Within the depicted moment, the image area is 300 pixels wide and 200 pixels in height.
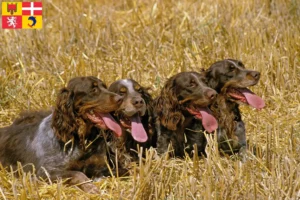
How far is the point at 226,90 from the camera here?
7.51m

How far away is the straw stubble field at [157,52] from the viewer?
761 centimetres

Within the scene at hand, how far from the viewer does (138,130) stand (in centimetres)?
713

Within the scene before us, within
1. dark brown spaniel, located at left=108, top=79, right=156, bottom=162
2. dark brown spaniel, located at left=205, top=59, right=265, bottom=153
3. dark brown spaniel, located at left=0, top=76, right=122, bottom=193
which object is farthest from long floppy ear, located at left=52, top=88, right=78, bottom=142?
dark brown spaniel, located at left=205, top=59, right=265, bottom=153

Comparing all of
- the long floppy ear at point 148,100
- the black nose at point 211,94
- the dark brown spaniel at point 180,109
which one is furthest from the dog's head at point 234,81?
the long floppy ear at point 148,100

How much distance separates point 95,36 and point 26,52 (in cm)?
96

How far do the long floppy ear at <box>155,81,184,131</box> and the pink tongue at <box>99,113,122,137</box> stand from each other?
69cm

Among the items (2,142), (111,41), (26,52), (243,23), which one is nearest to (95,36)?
(111,41)

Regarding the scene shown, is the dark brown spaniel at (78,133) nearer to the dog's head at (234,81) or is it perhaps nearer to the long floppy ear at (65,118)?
the long floppy ear at (65,118)

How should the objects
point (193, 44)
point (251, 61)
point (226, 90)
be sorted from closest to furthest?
1. point (226, 90)
2. point (251, 61)
3. point (193, 44)

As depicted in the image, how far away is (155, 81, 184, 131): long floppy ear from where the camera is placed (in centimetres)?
737

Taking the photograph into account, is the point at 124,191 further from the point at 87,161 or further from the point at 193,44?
the point at 193,44

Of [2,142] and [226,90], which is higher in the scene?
[226,90]

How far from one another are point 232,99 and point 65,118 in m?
1.65

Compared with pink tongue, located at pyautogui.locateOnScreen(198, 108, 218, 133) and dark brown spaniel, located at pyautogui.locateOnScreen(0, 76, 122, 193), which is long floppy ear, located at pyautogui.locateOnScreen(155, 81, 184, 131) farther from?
dark brown spaniel, located at pyautogui.locateOnScreen(0, 76, 122, 193)
